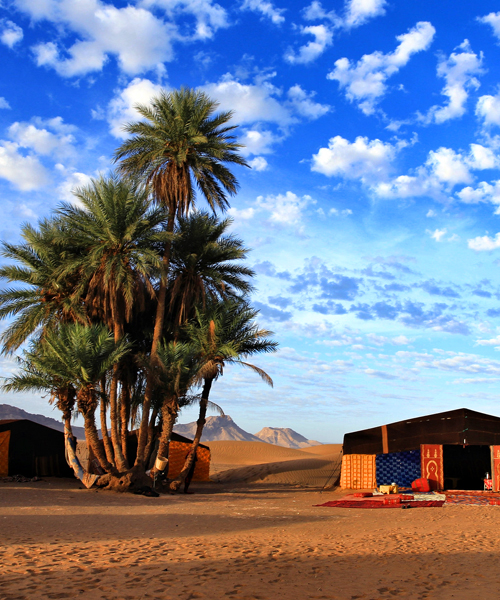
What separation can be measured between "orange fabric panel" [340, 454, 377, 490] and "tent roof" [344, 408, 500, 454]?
1.00 feet

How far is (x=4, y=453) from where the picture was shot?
74.5 ft

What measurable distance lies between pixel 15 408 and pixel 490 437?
129m

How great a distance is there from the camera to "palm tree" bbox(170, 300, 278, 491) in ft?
66.3

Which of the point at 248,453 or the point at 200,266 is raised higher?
the point at 200,266

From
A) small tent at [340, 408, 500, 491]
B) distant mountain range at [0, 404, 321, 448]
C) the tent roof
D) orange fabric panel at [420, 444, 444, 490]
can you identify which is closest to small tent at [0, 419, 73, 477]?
small tent at [340, 408, 500, 491]

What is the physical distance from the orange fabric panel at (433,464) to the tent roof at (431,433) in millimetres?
288

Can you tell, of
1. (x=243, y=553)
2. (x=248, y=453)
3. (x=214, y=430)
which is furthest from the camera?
(x=214, y=430)

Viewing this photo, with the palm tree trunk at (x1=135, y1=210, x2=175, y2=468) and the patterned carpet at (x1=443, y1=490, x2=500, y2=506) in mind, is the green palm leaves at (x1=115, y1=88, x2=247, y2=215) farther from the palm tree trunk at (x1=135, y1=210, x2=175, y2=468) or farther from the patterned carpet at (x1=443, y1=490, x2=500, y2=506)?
the patterned carpet at (x1=443, y1=490, x2=500, y2=506)

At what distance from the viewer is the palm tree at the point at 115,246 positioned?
1908 cm

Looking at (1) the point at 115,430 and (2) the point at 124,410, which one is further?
(2) the point at 124,410

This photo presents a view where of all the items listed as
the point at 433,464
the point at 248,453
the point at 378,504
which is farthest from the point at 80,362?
the point at 248,453

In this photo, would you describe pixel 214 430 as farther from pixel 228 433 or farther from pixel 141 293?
pixel 141 293

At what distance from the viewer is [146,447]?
68.4 ft

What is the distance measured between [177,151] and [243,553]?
56.7 ft
